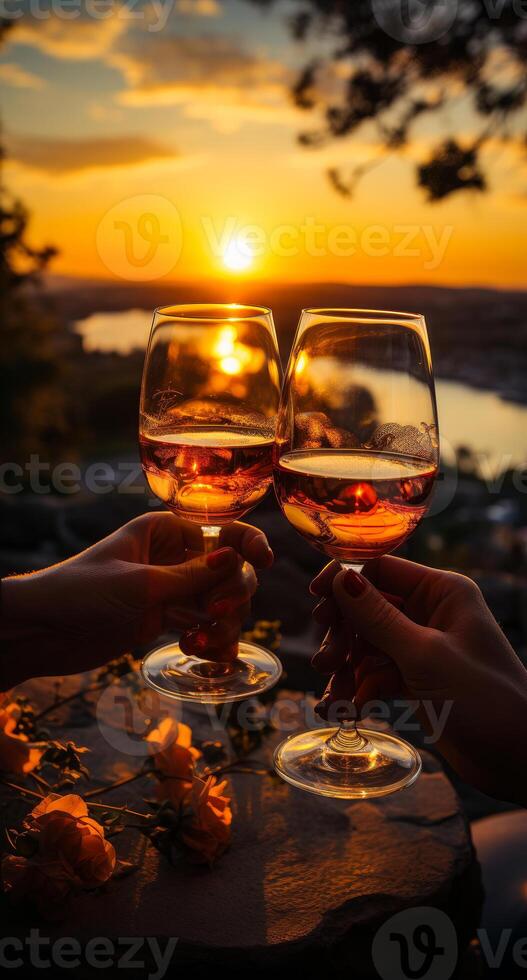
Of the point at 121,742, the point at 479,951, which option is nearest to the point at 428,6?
the point at 121,742

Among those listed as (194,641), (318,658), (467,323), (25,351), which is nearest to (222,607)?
(194,641)

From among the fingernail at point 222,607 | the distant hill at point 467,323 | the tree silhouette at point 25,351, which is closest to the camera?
the fingernail at point 222,607

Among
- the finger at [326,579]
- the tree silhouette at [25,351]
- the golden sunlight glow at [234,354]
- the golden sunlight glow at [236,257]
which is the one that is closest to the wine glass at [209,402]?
the golden sunlight glow at [234,354]

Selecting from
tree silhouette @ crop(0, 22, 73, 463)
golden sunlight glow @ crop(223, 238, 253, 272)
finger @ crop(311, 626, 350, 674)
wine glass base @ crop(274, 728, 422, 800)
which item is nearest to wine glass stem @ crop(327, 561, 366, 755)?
wine glass base @ crop(274, 728, 422, 800)

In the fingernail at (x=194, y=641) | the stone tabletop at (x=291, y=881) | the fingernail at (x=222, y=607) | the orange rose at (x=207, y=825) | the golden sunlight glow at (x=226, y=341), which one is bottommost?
the stone tabletop at (x=291, y=881)

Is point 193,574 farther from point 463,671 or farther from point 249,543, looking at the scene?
point 463,671

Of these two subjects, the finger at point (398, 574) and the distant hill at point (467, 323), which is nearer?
the finger at point (398, 574)

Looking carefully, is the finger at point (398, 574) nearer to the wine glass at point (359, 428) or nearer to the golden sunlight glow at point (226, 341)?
the wine glass at point (359, 428)

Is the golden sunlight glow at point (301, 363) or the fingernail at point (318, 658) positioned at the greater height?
the golden sunlight glow at point (301, 363)
